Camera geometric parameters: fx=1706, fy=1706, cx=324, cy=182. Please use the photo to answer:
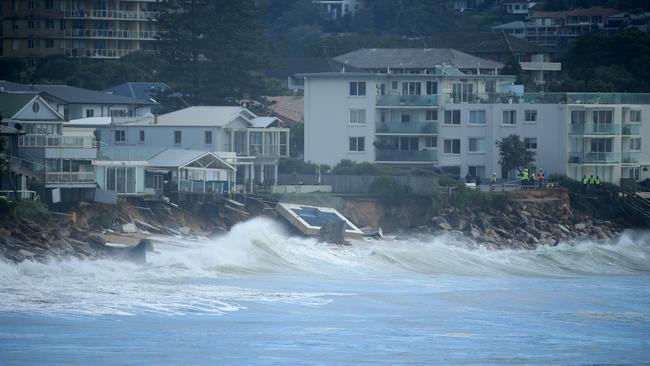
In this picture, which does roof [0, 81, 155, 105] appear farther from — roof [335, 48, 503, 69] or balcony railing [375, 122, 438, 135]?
roof [335, 48, 503, 69]

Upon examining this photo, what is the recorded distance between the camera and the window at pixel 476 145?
75625 millimetres

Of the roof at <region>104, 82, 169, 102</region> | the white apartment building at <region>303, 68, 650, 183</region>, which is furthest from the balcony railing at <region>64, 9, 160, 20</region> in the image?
the white apartment building at <region>303, 68, 650, 183</region>

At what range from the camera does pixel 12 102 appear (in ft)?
201

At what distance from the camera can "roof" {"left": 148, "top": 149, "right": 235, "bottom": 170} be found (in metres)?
63.6

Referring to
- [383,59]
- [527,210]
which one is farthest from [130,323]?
[383,59]

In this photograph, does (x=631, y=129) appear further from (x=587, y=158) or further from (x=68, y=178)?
(x=68, y=178)

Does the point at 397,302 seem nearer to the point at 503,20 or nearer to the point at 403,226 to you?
the point at 403,226

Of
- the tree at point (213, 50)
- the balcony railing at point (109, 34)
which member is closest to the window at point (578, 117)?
the tree at point (213, 50)

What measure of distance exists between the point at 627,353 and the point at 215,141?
31568 mm

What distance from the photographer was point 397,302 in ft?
158

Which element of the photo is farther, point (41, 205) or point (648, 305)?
point (41, 205)

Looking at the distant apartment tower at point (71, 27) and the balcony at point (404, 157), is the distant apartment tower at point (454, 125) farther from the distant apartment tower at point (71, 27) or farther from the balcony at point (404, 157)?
the distant apartment tower at point (71, 27)

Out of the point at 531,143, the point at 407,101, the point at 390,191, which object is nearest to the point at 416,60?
the point at 407,101

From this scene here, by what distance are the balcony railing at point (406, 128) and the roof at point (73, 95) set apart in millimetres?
11748
